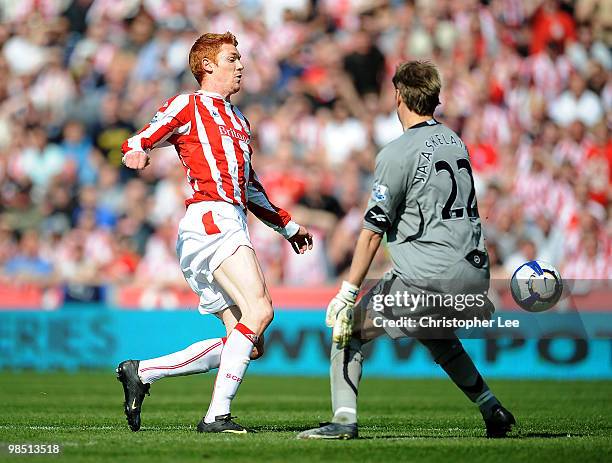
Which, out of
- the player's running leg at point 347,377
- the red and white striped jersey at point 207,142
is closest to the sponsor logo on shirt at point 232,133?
the red and white striped jersey at point 207,142

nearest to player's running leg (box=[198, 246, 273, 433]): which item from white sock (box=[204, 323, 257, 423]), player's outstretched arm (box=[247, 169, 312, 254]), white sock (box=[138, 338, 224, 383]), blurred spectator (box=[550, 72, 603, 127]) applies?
white sock (box=[204, 323, 257, 423])

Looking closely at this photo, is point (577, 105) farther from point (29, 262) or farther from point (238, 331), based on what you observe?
point (238, 331)

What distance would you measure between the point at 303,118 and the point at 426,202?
12185mm

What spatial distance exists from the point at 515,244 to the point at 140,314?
5.37 meters

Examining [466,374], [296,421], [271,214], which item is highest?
[271,214]

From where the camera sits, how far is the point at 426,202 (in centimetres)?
693

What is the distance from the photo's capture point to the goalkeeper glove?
267 inches

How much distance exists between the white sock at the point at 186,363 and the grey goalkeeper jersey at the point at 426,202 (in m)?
1.63

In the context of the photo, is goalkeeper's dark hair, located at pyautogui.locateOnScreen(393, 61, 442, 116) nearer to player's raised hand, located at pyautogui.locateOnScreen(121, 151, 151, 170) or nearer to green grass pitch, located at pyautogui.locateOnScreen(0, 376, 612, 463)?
player's raised hand, located at pyautogui.locateOnScreen(121, 151, 151, 170)

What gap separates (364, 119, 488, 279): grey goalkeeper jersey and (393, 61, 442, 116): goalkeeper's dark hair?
0.38 feet

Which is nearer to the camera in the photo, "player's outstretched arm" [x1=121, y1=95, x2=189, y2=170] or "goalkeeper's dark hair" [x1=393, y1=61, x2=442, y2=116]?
"goalkeeper's dark hair" [x1=393, y1=61, x2=442, y2=116]

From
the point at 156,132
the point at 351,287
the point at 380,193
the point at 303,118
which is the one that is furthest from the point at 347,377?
the point at 303,118

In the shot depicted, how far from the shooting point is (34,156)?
19.7 m

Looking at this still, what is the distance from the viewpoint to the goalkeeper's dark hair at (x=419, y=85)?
693cm
